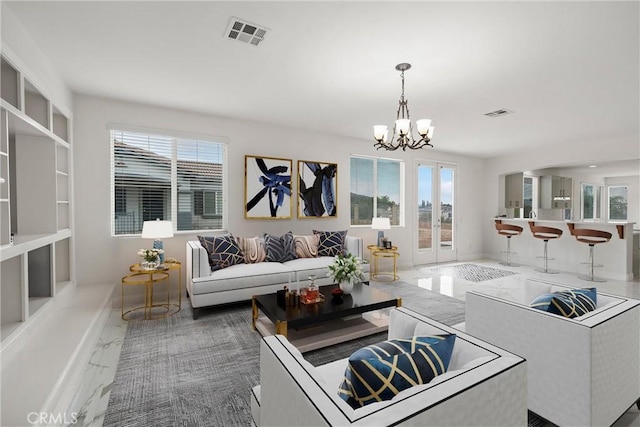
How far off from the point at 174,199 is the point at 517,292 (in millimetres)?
5402

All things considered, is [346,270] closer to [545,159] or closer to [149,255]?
[149,255]

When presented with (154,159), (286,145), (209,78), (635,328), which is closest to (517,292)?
(635,328)

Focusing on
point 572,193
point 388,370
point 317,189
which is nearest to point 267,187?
point 317,189

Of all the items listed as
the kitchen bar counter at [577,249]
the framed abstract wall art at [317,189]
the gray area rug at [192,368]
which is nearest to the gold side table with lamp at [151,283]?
the gray area rug at [192,368]

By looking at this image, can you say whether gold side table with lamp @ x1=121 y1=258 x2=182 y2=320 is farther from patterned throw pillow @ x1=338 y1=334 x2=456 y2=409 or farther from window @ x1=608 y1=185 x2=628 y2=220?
window @ x1=608 y1=185 x2=628 y2=220

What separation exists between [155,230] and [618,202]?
1098cm

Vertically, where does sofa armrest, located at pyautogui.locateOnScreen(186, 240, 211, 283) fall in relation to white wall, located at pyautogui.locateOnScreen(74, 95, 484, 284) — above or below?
below

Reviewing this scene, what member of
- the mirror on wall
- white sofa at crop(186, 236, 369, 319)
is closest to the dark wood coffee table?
white sofa at crop(186, 236, 369, 319)

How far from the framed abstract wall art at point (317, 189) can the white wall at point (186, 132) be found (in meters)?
0.14

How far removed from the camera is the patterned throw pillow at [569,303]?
173cm

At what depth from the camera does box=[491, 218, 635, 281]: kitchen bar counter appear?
5.56m

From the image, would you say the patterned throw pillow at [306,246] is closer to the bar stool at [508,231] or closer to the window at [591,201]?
the bar stool at [508,231]

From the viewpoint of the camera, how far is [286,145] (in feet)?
17.4

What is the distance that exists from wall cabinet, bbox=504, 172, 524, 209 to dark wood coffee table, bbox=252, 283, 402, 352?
6.04 meters
